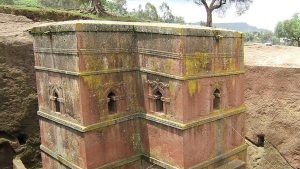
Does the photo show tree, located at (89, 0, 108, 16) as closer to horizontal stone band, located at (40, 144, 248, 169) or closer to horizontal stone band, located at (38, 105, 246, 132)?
horizontal stone band, located at (38, 105, 246, 132)

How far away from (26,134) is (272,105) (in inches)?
304

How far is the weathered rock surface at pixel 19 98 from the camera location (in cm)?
1009

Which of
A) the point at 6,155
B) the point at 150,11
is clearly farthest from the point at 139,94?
the point at 150,11

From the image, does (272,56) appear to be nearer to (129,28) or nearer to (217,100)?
(217,100)

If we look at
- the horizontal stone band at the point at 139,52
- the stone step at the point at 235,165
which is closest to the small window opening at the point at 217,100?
the horizontal stone band at the point at 139,52

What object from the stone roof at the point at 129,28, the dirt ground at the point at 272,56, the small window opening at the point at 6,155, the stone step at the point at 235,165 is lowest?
the small window opening at the point at 6,155

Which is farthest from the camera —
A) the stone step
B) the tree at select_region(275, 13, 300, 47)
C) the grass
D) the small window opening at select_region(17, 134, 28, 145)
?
the tree at select_region(275, 13, 300, 47)

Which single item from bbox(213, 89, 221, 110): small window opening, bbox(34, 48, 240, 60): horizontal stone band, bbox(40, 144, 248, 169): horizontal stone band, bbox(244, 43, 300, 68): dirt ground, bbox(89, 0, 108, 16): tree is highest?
bbox(89, 0, 108, 16): tree

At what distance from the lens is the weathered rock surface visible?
10.1 metres

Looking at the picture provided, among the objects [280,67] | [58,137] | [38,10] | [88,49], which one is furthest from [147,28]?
[38,10]

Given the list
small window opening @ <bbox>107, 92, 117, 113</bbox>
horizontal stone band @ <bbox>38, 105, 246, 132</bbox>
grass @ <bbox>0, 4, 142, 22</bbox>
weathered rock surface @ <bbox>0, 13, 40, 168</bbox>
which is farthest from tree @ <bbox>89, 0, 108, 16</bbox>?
Result: small window opening @ <bbox>107, 92, 117, 113</bbox>

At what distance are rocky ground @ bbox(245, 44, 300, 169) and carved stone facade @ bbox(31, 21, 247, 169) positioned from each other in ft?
3.75

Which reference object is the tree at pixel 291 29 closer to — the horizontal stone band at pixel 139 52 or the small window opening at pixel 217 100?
the small window opening at pixel 217 100

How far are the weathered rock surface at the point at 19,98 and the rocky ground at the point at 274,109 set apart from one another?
682cm
